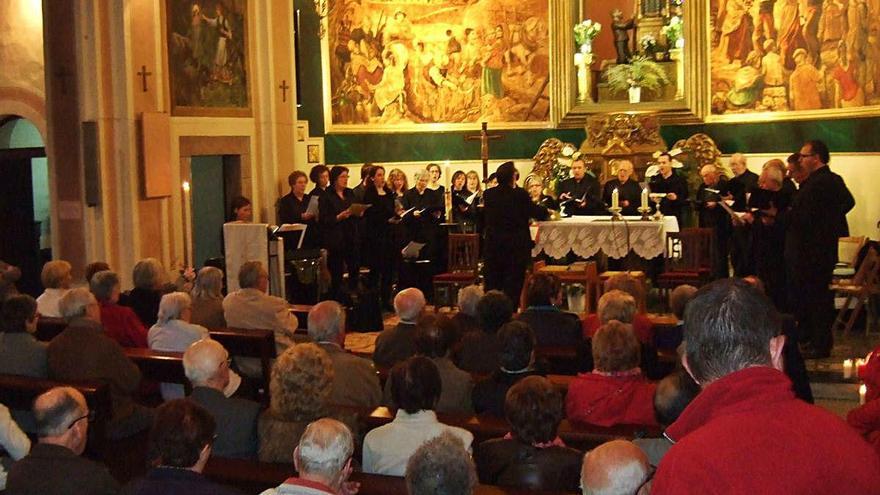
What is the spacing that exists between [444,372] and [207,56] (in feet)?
26.9

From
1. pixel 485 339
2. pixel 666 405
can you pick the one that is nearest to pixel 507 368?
pixel 485 339

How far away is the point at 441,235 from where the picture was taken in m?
14.1

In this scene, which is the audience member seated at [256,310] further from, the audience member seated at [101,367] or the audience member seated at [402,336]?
the audience member seated at [101,367]

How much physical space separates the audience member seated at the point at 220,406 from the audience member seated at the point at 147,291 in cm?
320

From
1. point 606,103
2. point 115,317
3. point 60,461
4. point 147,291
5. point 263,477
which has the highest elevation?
point 606,103

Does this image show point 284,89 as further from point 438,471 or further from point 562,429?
point 438,471

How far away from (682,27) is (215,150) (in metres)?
7.42

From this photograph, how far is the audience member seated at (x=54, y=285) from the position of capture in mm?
8484

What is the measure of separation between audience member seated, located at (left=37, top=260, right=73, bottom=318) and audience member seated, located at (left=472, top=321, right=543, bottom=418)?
4.05 meters

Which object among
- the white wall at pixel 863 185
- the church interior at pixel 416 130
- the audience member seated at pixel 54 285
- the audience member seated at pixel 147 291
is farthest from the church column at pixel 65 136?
the white wall at pixel 863 185

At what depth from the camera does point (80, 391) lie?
5.82 metres

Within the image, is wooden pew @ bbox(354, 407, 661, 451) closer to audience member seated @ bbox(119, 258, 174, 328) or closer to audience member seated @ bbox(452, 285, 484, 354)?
audience member seated @ bbox(452, 285, 484, 354)

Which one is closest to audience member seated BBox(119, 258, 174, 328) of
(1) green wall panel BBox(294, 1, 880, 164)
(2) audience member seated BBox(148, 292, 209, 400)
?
(2) audience member seated BBox(148, 292, 209, 400)

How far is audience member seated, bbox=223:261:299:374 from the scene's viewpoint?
26.6ft
